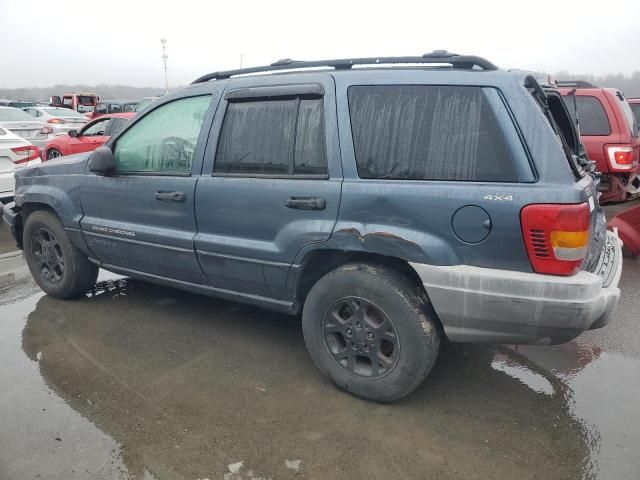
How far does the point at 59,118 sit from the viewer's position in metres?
15.9

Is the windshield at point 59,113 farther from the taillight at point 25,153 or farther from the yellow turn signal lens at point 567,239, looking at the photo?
the yellow turn signal lens at point 567,239

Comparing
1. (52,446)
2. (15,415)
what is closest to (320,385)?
(52,446)

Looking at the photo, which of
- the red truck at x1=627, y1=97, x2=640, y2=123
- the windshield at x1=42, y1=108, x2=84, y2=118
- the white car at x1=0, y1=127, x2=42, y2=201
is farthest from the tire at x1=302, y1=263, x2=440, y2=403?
the windshield at x1=42, y1=108, x2=84, y2=118

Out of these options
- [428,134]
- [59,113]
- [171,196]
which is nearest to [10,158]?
[171,196]

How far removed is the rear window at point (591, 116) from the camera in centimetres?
612

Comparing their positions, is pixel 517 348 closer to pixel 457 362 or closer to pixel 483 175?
pixel 457 362

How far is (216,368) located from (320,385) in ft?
2.31

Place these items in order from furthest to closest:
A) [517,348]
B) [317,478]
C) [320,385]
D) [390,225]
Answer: [517,348] → [320,385] → [390,225] → [317,478]

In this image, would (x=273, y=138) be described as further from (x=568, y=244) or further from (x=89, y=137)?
(x=89, y=137)

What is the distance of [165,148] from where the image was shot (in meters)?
3.53

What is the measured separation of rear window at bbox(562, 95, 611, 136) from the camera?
6.12 m

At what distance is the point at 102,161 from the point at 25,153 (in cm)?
463

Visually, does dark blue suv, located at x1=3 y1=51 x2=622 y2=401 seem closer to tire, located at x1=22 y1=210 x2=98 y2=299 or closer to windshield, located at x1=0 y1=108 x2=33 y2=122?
tire, located at x1=22 y1=210 x2=98 y2=299

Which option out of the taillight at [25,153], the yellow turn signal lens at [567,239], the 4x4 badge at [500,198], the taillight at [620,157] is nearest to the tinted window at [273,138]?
the 4x4 badge at [500,198]
